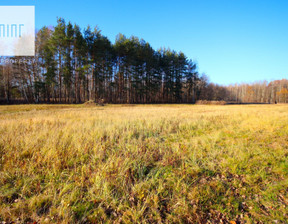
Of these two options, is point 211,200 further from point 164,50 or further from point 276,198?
point 164,50

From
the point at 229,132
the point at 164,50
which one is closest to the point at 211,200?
the point at 229,132

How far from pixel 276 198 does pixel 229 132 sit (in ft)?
11.6

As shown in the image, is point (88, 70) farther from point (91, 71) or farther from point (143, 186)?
point (143, 186)

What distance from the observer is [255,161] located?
2.99 meters

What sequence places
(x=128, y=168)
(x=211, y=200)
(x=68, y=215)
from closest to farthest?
(x=68, y=215) → (x=211, y=200) → (x=128, y=168)

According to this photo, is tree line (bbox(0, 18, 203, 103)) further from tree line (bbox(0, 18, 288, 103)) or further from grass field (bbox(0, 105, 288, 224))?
grass field (bbox(0, 105, 288, 224))

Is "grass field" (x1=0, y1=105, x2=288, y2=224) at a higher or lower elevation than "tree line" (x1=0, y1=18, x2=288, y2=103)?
lower

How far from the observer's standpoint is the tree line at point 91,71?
24938 mm

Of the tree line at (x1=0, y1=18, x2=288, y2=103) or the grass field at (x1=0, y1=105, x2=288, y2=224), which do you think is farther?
the tree line at (x1=0, y1=18, x2=288, y2=103)

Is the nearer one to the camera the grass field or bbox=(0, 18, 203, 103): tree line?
the grass field

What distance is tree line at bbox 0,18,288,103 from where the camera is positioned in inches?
982

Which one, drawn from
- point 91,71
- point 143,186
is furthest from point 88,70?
point 143,186

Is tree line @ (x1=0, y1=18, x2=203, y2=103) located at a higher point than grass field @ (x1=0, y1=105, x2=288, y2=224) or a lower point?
higher

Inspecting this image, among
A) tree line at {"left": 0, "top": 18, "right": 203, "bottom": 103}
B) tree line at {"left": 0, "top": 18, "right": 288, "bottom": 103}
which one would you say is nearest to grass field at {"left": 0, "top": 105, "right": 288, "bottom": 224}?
tree line at {"left": 0, "top": 18, "right": 288, "bottom": 103}
